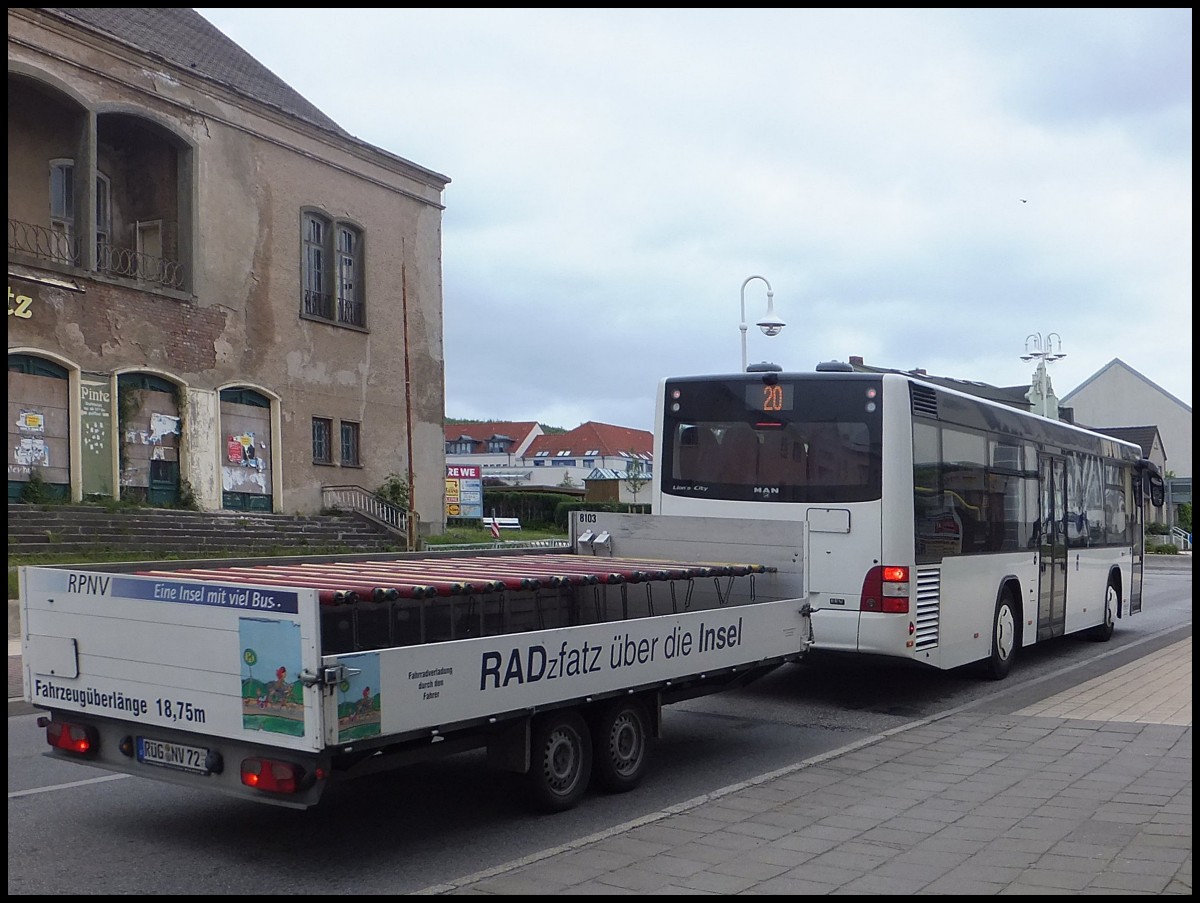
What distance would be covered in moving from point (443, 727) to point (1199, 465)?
386 centimetres

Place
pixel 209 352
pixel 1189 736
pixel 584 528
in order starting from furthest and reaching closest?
1. pixel 209 352
2. pixel 584 528
3. pixel 1189 736

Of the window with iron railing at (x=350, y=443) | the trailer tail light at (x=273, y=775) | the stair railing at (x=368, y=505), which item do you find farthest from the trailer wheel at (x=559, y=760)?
the window with iron railing at (x=350, y=443)

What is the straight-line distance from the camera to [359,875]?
6160mm

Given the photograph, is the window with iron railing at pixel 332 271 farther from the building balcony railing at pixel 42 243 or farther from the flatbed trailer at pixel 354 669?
the flatbed trailer at pixel 354 669

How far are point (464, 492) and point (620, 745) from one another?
38.1 meters

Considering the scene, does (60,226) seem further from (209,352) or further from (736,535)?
(736,535)

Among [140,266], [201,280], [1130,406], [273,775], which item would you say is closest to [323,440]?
[201,280]

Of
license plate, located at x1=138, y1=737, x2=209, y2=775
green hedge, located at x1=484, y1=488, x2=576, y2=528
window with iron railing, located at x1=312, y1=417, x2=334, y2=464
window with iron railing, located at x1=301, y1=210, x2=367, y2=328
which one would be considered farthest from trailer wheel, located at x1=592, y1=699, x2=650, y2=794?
green hedge, located at x1=484, y1=488, x2=576, y2=528

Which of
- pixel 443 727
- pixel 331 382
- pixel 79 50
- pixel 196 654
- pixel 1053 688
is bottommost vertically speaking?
pixel 1053 688

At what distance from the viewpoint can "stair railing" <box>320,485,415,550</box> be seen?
35.6 metres

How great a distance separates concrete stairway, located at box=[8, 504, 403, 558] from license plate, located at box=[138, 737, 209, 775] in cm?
2001

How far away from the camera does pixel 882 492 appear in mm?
11180

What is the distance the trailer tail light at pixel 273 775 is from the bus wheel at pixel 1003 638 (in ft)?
30.8

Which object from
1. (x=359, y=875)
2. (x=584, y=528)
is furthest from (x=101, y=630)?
(x=584, y=528)
